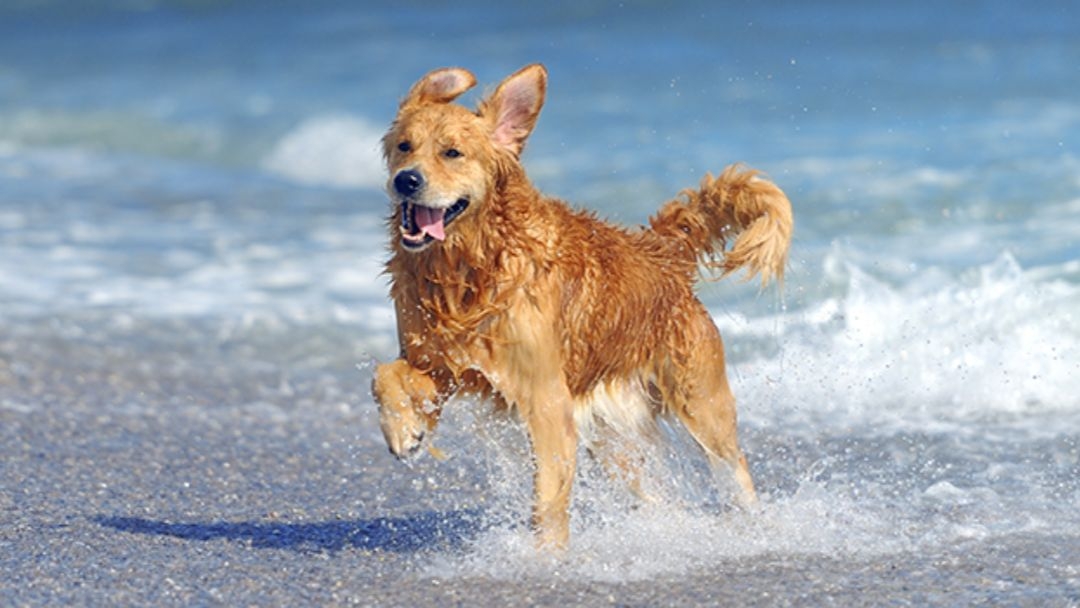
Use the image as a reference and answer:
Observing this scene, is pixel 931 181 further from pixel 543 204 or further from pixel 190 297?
pixel 543 204

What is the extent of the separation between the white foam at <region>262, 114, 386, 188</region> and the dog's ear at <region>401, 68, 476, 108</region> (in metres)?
9.55

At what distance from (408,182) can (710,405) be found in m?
1.55

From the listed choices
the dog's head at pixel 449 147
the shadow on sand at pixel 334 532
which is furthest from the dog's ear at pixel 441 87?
the shadow on sand at pixel 334 532

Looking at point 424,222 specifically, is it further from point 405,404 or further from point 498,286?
point 405,404

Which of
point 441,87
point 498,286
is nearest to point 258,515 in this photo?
point 498,286

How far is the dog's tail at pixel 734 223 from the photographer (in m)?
6.04

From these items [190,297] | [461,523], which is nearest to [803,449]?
[461,523]

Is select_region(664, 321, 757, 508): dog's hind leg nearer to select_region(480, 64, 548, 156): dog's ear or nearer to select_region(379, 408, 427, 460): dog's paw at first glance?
select_region(480, 64, 548, 156): dog's ear

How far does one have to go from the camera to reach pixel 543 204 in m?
5.33

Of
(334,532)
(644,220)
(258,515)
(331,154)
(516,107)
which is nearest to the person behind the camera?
(516,107)

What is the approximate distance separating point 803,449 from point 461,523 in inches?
71.6

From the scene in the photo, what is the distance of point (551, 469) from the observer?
5.17 m

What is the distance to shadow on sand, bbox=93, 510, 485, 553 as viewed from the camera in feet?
18.3

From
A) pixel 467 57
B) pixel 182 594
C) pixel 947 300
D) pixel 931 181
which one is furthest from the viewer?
pixel 467 57
